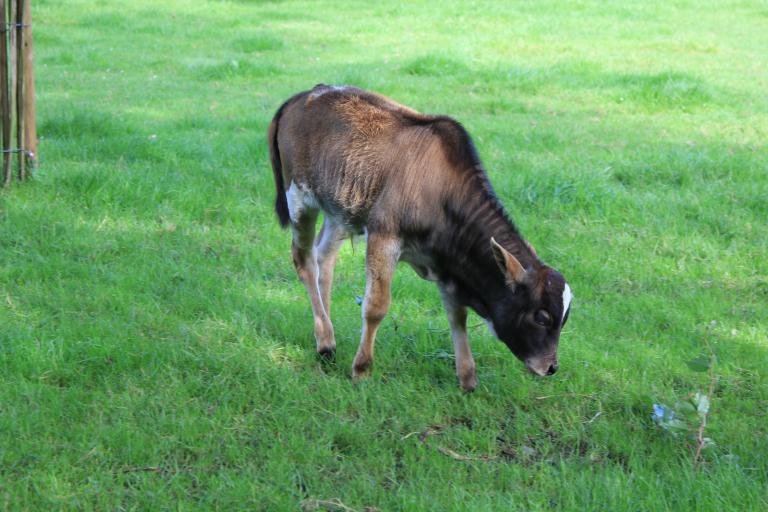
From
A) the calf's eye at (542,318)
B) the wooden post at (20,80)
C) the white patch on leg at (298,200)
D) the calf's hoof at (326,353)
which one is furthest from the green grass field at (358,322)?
the white patch on leg at (298,200)

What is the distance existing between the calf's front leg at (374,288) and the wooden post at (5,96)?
3.95 metres

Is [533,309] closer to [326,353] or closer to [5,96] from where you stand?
[326,353]

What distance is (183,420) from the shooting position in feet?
14.8

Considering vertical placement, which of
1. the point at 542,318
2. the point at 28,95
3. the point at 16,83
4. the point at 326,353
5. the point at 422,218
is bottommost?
the point at 326,353

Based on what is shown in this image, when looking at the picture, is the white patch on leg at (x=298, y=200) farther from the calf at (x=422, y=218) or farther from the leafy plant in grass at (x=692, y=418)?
the leafy plant in grass at (x=692, y=418)

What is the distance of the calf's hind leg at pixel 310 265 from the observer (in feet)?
18.0

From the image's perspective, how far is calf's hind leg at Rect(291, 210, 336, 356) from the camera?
18.0 ft

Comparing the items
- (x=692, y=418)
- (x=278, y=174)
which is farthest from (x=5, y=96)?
(x=692, y=418)

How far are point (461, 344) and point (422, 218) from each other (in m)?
0.76

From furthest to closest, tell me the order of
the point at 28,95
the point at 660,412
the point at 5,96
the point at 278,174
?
1. the point at 28,95
2. the point at 5,96
3. the point at 278,174
4. the point at 660,412

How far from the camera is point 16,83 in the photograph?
7438 millimetres

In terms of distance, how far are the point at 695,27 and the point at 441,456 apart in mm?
15462

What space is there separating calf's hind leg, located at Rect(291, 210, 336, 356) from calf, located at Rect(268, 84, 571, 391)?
1cm

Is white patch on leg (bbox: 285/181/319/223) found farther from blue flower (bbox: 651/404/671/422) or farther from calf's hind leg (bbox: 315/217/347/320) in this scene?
blue flower (bbox: 651/404/671/422)
